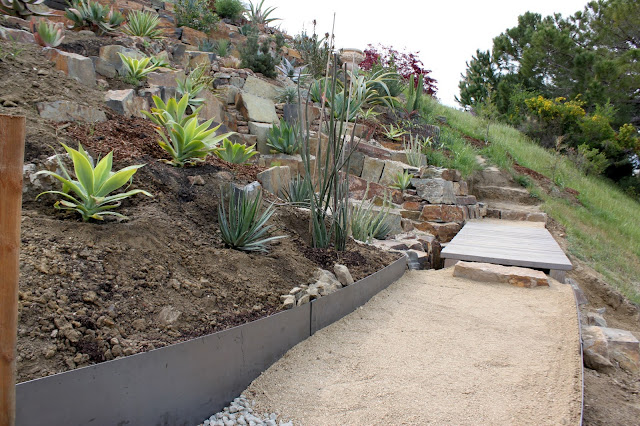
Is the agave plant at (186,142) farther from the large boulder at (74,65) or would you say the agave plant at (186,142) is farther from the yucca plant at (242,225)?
the large boulder at (74,65)

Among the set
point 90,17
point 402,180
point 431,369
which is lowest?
point 431,369

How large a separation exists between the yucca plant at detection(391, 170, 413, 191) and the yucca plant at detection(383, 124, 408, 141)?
1.39 m

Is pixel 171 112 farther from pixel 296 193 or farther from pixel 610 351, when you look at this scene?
pixel 610 351

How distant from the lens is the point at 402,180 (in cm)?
665

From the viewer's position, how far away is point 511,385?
220cm

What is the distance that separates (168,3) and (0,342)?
38.3ft

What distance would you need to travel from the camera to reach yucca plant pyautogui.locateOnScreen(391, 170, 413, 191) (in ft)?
21.7

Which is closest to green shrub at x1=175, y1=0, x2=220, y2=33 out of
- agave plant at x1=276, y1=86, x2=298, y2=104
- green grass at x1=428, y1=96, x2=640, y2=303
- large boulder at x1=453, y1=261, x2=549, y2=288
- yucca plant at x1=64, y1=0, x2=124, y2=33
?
yucca plant at x1=64, y1=0, x2=124, y2=33

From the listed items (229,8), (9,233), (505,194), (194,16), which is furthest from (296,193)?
(229,8)

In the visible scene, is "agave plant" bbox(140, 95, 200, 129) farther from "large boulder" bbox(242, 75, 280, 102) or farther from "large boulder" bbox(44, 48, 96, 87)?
"large boulder" bbox(242, 75, 280, 102)


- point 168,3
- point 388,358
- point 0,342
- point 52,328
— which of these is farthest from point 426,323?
point 168,3

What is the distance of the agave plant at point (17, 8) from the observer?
5617 mm

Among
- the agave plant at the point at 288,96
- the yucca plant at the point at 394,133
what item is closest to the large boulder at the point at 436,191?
the yucca plant at the point at 394,133

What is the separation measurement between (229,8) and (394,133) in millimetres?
6135
